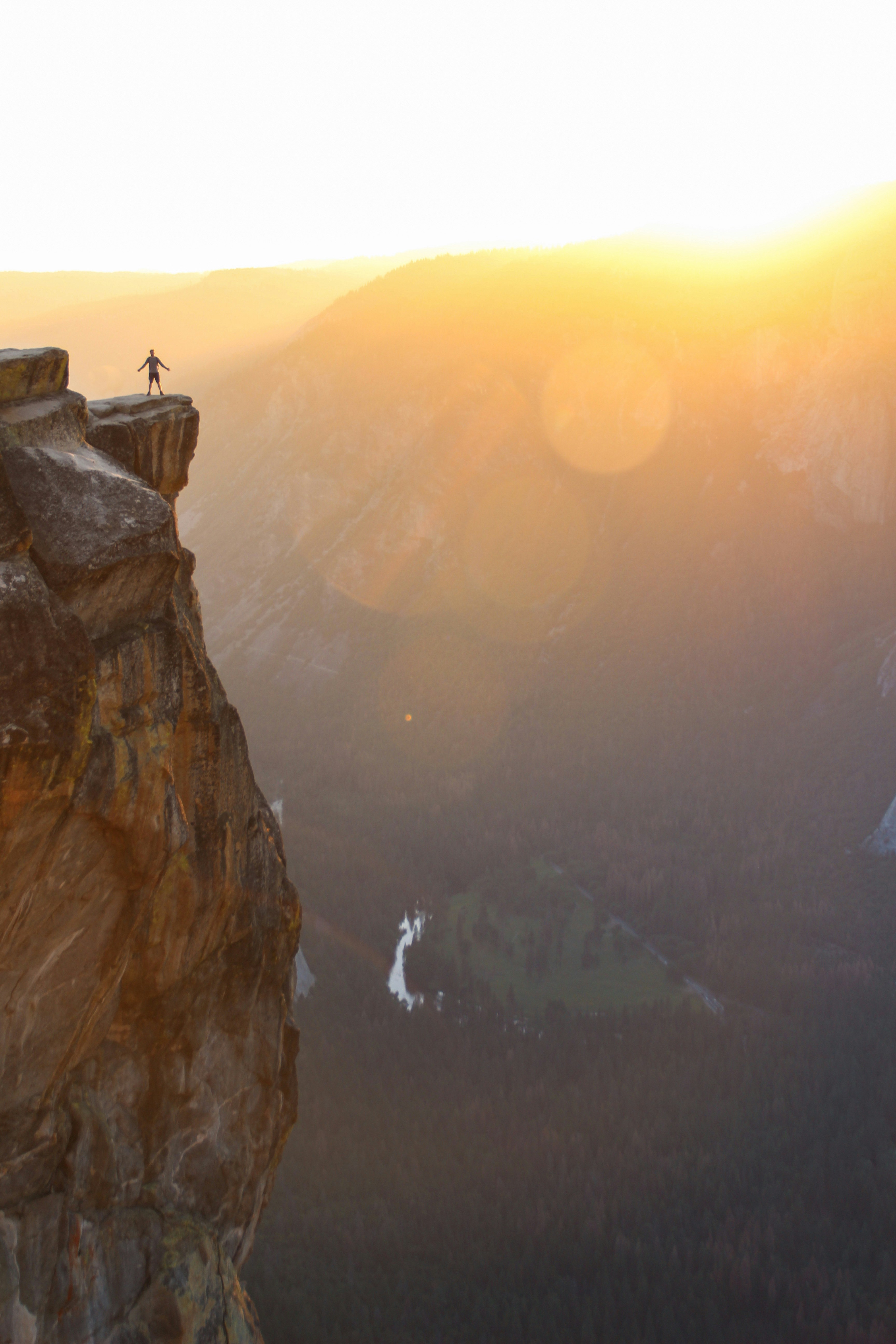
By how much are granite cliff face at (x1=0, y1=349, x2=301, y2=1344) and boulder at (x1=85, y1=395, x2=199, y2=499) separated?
A: 4cm

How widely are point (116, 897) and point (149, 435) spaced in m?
7.65

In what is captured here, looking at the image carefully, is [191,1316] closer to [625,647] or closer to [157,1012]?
[157,1012]

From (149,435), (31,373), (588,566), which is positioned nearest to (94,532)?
(31,373)

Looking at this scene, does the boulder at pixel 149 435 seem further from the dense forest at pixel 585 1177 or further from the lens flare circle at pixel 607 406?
the lens flare circle at pixel 607 406

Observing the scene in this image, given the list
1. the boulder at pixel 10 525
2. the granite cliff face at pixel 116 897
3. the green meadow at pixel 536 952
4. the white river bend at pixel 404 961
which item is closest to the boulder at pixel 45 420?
the granite cliff face at pixel 116 897

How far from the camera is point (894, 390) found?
99188 millimetres

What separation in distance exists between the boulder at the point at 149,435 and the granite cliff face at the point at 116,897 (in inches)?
1.7

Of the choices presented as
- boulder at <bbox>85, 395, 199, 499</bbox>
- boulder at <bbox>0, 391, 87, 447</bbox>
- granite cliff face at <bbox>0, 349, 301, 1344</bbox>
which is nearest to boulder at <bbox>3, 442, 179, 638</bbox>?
granite cliff face at <bbox>0, 349, 301, 1344</bbox>

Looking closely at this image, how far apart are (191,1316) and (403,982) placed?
34875 mm

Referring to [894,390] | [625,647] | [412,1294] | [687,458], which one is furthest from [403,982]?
[894,390]

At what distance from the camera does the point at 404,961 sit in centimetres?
5253

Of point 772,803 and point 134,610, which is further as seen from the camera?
point 772,803

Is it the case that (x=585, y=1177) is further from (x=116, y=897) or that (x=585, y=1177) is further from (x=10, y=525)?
(x=10, y=525)

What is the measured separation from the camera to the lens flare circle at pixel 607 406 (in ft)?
353
